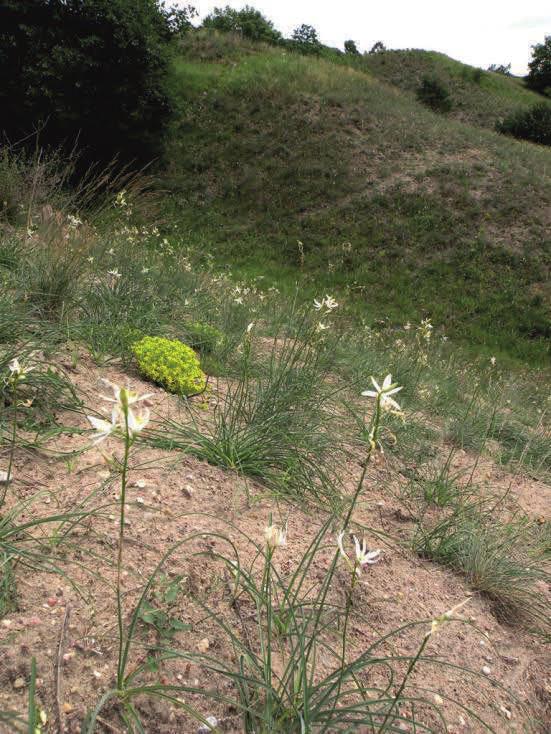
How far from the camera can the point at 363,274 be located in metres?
14.6

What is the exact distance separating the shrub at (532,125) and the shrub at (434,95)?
12.3 ft

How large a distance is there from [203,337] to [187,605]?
249 cm

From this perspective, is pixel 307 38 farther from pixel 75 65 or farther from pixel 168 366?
pixel 168 366

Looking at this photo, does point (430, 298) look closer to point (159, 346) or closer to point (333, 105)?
point (333, 105)

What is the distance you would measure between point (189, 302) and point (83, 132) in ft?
45.6

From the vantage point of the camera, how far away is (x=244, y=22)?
33125mm

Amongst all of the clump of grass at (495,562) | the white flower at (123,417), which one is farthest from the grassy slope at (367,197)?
the white flower at (123,417)

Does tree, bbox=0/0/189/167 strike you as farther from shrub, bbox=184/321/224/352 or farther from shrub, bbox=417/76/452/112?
shrub, bbox=417/76/452/112

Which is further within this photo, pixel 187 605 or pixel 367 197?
pixel 367 197

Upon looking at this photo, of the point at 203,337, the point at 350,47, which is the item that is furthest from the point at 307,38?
the point at 203,337

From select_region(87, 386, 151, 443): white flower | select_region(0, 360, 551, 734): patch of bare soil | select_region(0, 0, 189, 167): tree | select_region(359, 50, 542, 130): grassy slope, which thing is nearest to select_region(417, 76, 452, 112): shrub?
select_region(359, 50, 542, 130): grassy slope

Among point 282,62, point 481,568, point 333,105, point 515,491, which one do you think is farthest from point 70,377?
point 282,62

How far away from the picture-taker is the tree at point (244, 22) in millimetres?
32312

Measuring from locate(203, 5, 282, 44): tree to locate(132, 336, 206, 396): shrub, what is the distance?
113 feet
